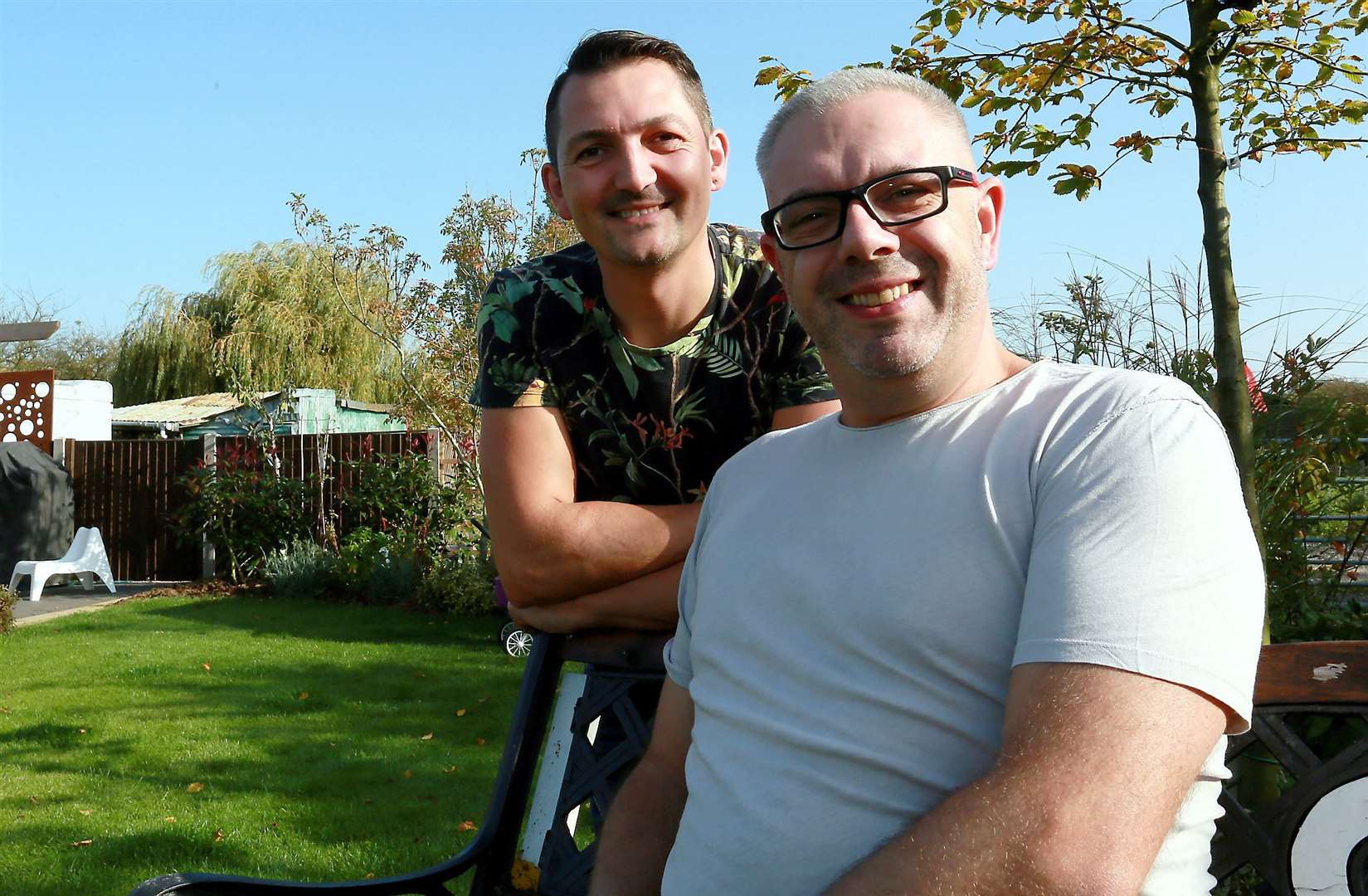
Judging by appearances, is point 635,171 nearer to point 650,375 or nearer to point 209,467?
point 650,375

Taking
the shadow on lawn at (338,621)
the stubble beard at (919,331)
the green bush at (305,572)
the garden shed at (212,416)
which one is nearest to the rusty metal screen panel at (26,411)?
the garden shed at (212,416)

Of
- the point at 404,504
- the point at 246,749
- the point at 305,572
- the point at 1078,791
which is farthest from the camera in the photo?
the point at 404,504

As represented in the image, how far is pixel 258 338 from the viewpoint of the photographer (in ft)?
91.4

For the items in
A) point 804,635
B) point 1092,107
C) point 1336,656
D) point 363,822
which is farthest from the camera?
point 363,822

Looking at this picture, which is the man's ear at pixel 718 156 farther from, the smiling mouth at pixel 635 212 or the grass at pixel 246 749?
the grass at pixel 246 749

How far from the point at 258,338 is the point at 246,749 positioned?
76.9 feet

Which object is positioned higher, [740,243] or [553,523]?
[740,243]

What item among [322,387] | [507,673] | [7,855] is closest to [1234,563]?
[7,855]

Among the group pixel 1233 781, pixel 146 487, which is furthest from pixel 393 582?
pixel 1233 781

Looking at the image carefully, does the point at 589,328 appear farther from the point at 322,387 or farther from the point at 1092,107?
the point at 322,387

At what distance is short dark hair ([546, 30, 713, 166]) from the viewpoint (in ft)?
7.27

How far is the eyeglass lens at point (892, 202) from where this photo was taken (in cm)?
154

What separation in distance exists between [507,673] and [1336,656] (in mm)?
6818

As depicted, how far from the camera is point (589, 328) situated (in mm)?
2273
